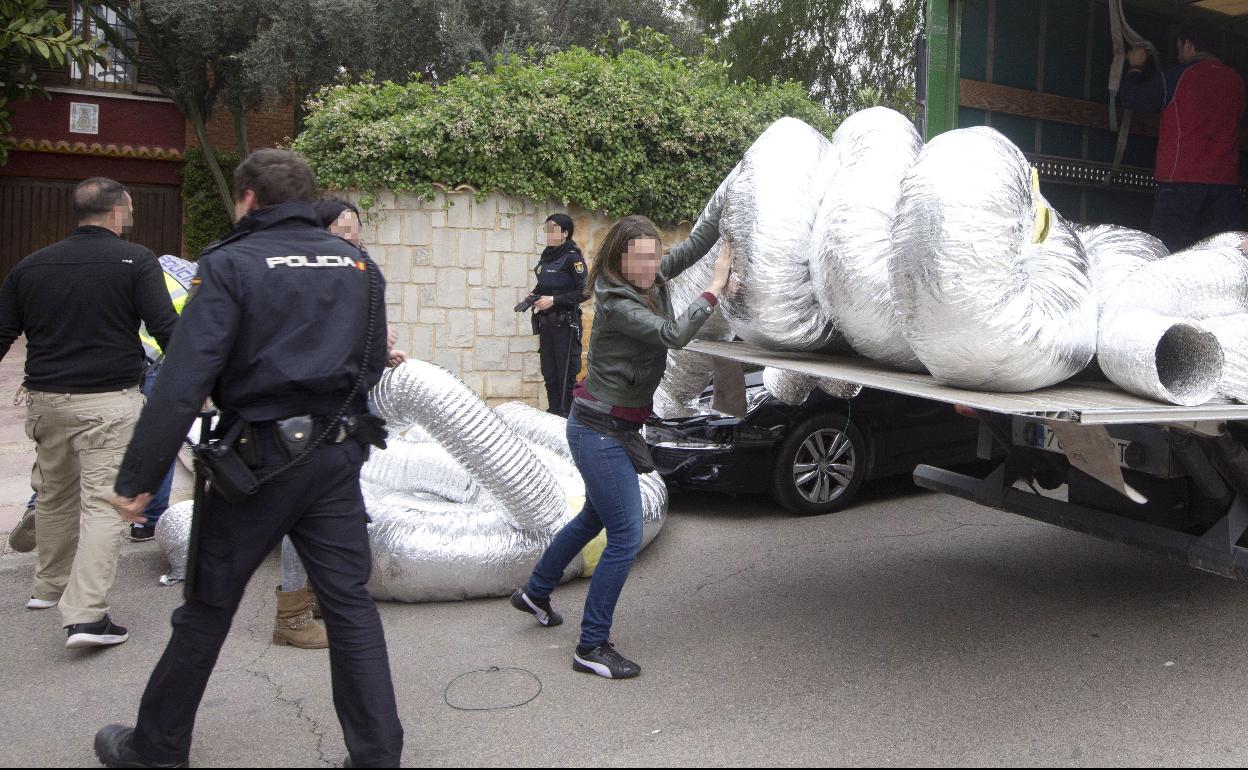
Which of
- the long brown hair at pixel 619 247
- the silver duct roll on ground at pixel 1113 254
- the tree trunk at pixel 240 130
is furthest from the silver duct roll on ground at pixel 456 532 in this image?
the tree trunk at pixel 240 130

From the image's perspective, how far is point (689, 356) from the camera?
498 centimetres

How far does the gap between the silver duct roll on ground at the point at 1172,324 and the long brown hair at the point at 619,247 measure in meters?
1.61

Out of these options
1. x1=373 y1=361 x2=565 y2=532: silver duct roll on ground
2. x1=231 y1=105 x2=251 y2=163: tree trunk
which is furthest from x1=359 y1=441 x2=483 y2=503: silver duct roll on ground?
x1=231 y1=105 x2=251 y2=163: tree trunk

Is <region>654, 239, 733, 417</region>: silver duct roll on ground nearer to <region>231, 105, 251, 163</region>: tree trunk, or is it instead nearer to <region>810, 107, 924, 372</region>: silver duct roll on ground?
<region>810, 107, 924, 372</region>: silver duct roll on ground

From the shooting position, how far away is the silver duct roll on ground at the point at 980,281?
125 inches

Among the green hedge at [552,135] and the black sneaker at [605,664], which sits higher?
the green hedge at [552,135]

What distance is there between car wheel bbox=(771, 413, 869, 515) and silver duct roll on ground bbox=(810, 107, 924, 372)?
2599mm

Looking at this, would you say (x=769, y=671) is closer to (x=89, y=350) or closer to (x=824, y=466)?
(x=824, y=466)

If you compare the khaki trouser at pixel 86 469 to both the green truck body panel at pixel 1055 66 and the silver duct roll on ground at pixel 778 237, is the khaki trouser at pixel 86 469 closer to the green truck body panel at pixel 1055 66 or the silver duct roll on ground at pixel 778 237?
the silver duct roll on ground at pixel 778 237

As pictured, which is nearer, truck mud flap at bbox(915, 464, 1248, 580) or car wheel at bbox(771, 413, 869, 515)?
truck mud flap at bbox(915, 464, 1248, 580)

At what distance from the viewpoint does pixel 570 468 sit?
19.1 ft

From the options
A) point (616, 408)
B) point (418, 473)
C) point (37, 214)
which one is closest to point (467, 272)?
point (418, 473)

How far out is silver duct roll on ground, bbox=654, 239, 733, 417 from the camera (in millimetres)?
4543

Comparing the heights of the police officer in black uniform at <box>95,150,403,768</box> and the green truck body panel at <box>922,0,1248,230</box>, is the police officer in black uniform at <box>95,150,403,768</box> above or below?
below
